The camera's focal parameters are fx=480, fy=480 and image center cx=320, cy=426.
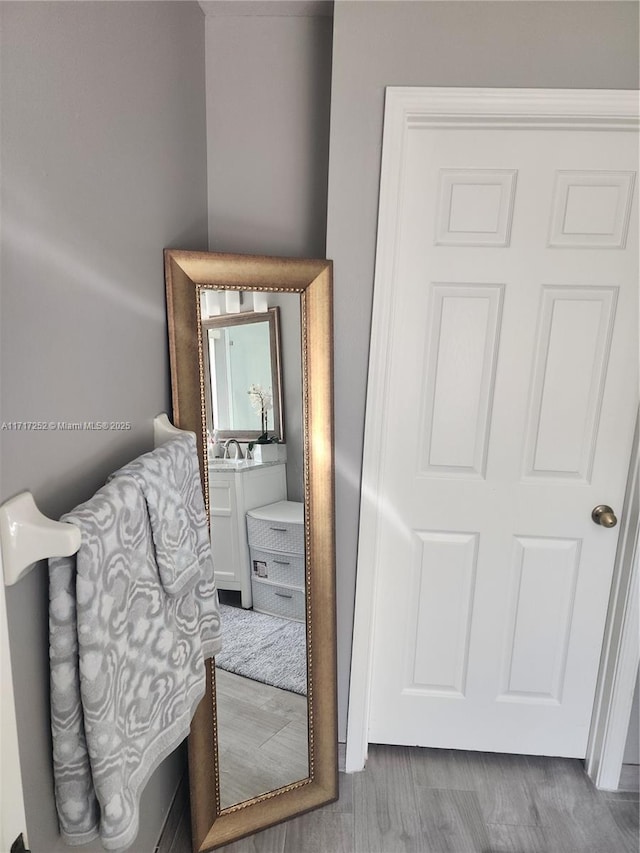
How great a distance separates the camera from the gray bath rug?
4.47 ft

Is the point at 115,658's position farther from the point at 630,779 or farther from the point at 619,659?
the point at 630,779

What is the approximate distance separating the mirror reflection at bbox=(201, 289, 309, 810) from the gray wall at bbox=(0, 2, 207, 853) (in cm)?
19

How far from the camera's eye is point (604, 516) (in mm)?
1457

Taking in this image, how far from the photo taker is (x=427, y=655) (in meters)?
1.61

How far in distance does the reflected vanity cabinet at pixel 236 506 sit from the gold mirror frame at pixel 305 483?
0.05 m

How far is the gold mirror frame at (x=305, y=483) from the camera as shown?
3.99 feet

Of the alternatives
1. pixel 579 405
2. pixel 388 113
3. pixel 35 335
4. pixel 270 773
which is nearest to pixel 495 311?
pixel 579 405

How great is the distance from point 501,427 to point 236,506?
0.83 meters

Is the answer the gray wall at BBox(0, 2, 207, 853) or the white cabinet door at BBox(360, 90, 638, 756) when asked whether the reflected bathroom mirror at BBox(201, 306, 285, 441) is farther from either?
the white cabinet door at BBox(360, 90, 638, 756)

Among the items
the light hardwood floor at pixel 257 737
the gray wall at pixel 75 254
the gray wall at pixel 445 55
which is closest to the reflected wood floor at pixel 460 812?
the light hardwood floor at pixel 257 737

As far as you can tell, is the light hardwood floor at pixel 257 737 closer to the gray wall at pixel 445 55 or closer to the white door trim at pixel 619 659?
the white door trim at pixel 619 659

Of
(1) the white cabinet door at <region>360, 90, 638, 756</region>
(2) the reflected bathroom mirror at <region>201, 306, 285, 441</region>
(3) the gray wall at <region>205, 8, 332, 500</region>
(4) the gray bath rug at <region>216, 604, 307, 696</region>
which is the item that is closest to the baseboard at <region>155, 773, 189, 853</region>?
(4) the gray bath rug at <region>216, 604, 307, 696</region>

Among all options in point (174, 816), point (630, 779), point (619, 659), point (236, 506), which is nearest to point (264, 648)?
point (236, 506)

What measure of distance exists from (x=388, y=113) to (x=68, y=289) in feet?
3.13
